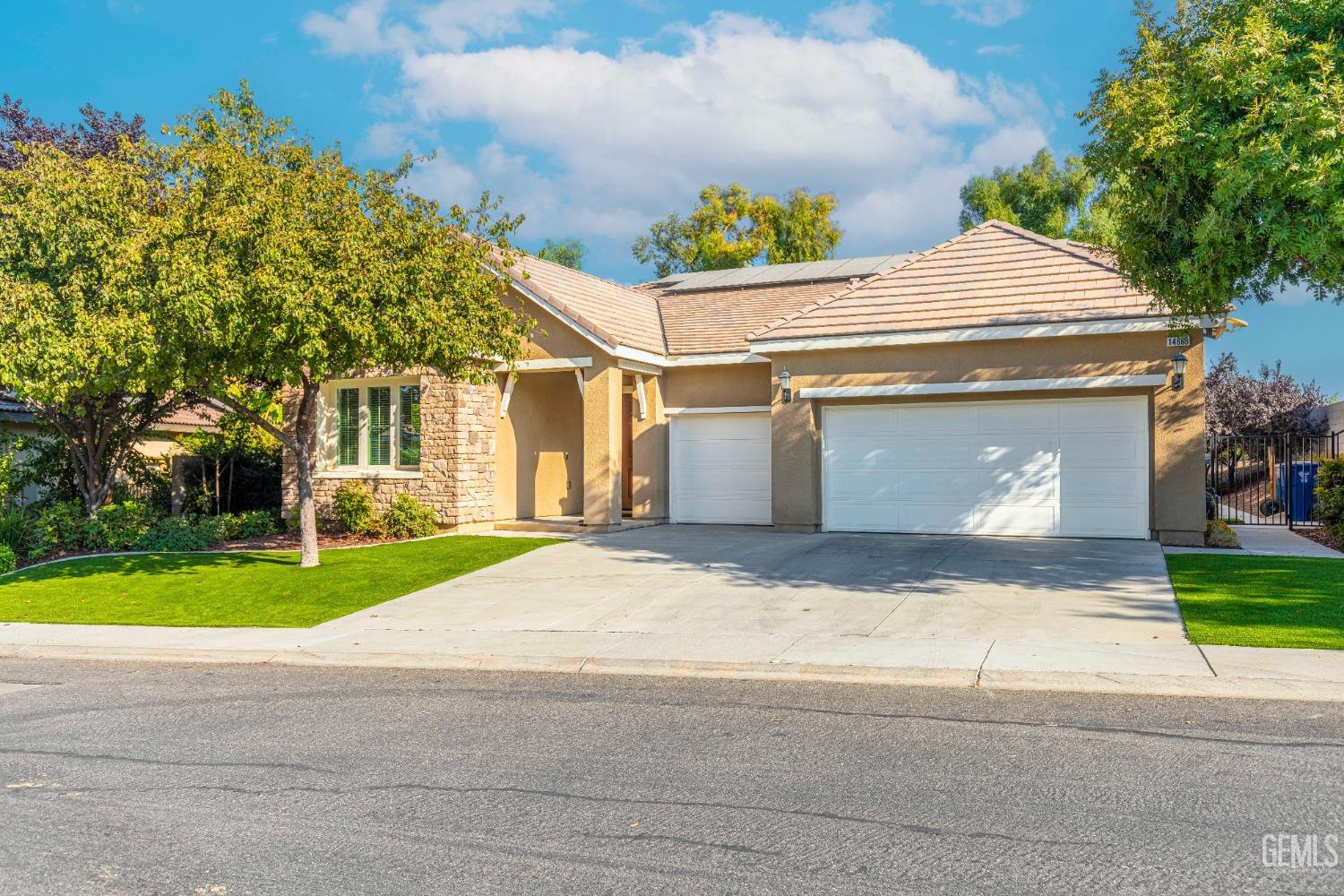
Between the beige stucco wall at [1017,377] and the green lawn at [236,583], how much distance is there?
4.48 m

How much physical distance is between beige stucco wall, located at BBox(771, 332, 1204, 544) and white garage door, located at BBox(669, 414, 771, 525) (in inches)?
54.1

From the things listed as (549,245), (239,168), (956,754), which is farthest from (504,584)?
(549,245)

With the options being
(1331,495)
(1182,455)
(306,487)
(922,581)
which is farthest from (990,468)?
(306,487)

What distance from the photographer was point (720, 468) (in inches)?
768

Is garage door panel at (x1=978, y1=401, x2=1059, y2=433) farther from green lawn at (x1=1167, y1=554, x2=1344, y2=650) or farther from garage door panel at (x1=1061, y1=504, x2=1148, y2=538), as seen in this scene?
green lawn at (x1=1167, y1=554, x2=1344, y2=650)

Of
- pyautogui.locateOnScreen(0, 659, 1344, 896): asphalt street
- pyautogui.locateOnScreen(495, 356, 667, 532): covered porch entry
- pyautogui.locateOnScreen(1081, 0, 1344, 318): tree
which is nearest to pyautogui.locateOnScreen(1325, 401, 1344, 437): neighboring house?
pyautogui.locateOnScreen(1081, 0, 1344, 318): tree

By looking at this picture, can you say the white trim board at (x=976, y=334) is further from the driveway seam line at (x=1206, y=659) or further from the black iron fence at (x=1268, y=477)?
the driveway seam line at (x=1206, y=659)

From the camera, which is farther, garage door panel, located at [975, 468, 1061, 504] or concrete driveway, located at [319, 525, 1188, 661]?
garage door panel, located at [975, 468, 1061, 504]

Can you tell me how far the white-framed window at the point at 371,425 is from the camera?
1934 centimetres

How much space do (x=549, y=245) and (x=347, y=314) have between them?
42.6 m

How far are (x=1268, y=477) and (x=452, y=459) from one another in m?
19.6

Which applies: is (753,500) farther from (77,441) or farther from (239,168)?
(77,441)

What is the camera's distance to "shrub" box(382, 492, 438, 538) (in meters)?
18.2

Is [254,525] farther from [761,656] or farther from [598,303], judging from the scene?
[761,656]
